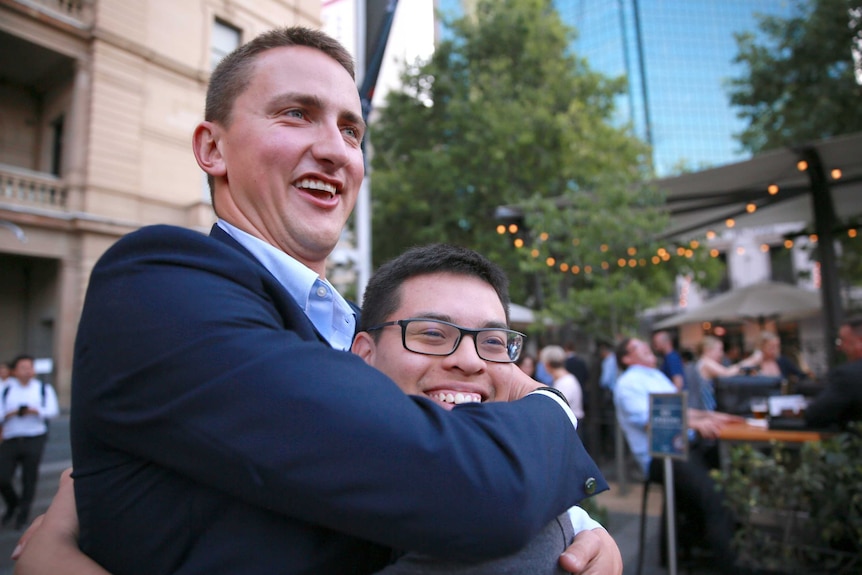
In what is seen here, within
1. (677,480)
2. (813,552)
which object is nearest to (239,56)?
(813,552)

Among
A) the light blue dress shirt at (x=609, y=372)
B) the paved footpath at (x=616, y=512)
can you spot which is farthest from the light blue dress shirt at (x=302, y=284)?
the light blue dress shirt at (x=609, y=372)

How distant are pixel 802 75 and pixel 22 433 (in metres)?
15.5

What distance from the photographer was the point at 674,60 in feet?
199

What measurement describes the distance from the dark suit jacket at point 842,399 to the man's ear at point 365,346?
14.8 feet

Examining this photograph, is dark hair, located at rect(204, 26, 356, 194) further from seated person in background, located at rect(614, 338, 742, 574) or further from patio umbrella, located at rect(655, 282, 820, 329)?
patio umbrella, located at rect(655, 282, 820, 329)

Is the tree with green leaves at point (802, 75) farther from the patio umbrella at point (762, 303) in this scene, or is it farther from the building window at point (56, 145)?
the building window at point (56, 145)

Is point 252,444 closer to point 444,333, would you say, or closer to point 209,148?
point 444,333

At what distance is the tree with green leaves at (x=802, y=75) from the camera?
11062 millimetres

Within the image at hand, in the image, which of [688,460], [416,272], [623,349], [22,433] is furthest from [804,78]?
[22,433]

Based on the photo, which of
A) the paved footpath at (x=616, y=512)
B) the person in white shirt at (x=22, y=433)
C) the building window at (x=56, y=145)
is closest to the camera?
the paved footpath at (x=616, y=512)

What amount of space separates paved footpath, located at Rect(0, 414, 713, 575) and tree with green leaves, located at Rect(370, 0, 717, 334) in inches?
194

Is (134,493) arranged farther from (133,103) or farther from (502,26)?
(502,26)

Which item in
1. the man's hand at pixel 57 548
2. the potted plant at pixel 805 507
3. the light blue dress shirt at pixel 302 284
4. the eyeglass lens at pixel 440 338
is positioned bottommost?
the potted plant at pixel 805 507

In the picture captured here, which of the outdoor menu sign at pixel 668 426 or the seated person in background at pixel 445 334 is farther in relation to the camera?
the outdoor menu sign at pixel 668 426
